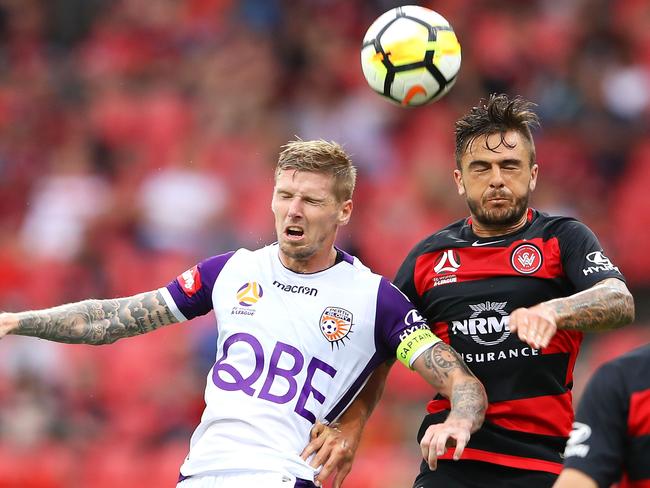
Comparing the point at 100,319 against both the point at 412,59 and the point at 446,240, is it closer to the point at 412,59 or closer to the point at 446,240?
the point at 446,240

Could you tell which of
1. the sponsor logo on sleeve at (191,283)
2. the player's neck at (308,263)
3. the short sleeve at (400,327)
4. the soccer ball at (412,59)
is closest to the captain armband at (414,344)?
the short sleeve at (400,327)

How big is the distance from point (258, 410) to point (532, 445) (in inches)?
48.1

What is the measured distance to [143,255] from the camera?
1167 centimetres

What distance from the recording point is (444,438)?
15.5ft

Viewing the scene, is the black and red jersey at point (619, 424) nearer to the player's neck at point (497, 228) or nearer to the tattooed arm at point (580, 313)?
the tattooed arm at point (580, 313)

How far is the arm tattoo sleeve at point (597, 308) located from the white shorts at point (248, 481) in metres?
1.38

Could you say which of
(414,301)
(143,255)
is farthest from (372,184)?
(414,301)

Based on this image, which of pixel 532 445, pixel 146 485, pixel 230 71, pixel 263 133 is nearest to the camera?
pixel 532 445

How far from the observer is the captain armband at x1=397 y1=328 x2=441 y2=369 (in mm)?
5188

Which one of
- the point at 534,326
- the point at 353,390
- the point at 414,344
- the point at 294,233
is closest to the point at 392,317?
the point at 414,344

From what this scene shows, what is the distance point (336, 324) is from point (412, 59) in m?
1.44

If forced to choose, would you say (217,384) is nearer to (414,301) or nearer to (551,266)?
(414,301)

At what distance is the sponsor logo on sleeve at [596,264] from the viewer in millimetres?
5070

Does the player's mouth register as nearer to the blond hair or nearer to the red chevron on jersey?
the blond hair
